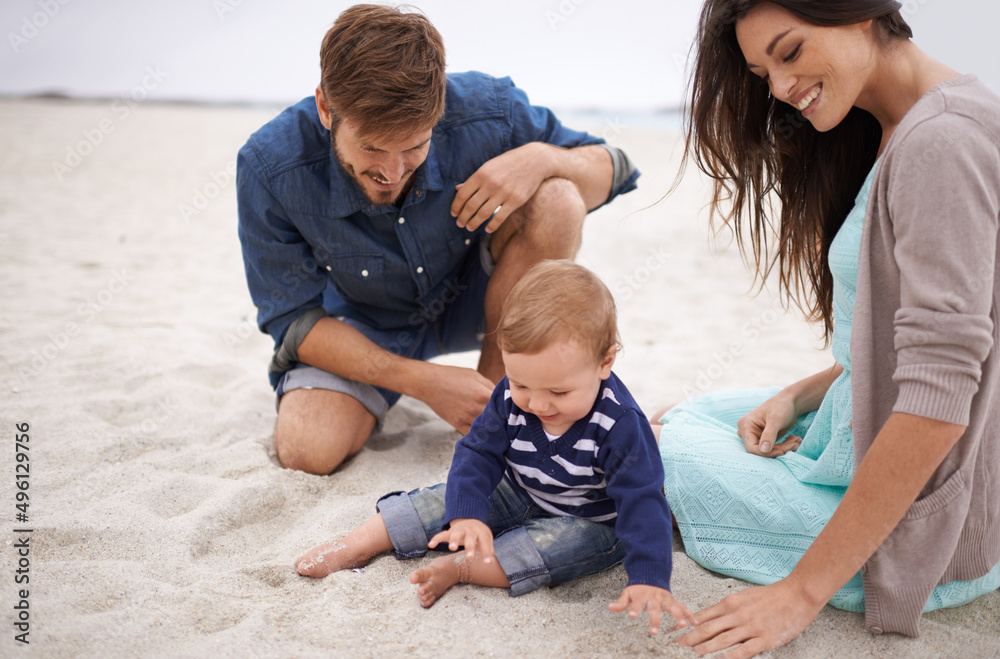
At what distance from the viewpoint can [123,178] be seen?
25.0ft

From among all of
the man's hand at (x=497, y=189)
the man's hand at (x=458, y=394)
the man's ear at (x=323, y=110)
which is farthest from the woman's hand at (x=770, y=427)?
the man's ear at (x=323, y=110)

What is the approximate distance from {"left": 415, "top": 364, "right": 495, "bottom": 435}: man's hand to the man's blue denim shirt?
42cm

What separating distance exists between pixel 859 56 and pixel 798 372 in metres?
1.86

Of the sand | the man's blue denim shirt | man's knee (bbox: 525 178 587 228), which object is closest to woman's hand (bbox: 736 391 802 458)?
the sand

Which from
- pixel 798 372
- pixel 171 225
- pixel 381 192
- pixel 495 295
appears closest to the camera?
pixel 381 192

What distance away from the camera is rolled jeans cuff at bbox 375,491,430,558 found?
1849mm

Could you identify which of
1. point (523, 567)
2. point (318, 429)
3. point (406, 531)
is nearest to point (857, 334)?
point (523, 567)

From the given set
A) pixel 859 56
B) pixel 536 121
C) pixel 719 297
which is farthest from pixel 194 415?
pixel 719 297

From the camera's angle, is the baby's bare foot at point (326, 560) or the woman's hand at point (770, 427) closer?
the baby's bare foot at point (326, 560)

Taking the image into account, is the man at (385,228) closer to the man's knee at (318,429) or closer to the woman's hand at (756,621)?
the man's knee at (318,429)

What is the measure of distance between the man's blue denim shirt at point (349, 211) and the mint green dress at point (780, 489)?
3.55 feet

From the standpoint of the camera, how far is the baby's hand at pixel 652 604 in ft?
4.77

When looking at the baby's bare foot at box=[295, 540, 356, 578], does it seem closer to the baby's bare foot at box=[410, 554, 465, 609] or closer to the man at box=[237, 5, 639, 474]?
the baby's bare foot at box=[410, 554, 465, 609]

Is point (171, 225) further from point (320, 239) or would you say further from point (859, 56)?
point (859, 56)
